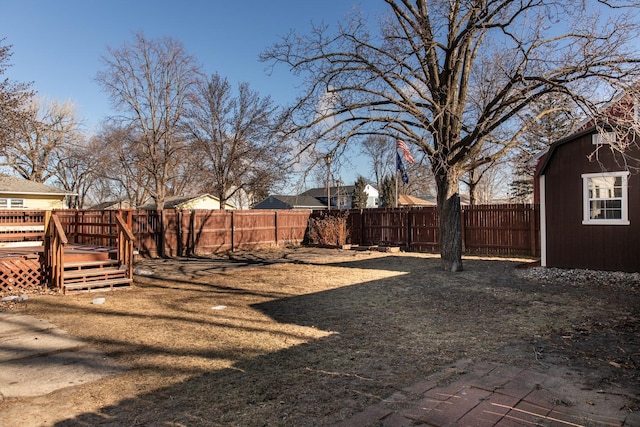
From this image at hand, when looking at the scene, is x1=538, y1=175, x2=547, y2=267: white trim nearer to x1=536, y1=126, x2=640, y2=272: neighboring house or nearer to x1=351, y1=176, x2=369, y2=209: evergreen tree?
x1=536, y1=126, x2=640, y2=272: neighboring house

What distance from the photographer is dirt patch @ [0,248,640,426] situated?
130 inches

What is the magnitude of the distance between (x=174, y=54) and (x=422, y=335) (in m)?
25.6

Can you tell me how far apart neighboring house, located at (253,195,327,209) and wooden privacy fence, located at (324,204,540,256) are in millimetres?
29219

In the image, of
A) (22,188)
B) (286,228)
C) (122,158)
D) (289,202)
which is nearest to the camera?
(286,228)

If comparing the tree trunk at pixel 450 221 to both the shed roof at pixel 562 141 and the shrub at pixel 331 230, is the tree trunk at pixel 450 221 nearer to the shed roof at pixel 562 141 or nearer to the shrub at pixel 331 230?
the shed roof at pixel 562 141

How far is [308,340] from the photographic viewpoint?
5109 mm

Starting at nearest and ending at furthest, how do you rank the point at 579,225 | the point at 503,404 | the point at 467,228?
1. the point at 503,404
2. the point at 579,225
3. the point at 467,228

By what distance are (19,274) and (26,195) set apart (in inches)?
679

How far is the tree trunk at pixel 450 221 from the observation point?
1050 centimetres

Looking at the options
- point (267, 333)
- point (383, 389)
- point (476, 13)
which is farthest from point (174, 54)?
point (383, 389)

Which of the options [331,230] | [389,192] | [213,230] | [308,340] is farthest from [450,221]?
[389,192]

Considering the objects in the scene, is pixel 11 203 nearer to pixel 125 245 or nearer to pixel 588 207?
pixel 125 245

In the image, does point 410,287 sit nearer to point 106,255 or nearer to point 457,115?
point 457,115

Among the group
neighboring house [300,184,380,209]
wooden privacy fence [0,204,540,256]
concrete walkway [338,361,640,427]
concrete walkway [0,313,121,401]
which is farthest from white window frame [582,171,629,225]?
neighboring house [300,184,380,209]
